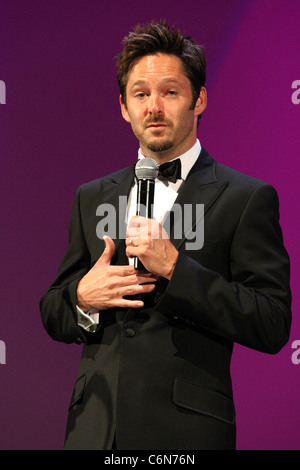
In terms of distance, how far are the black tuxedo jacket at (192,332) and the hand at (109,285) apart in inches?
2.1

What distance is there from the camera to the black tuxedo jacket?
5.68ft

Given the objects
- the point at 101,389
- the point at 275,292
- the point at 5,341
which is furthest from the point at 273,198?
→ the point at 5,341

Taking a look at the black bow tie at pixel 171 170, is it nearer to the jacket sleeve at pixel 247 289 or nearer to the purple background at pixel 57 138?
the jacket sleeve at pixel 247 289

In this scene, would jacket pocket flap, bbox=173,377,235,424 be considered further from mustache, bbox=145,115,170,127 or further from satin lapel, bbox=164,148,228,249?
mustache, bbox=145,115,170,127

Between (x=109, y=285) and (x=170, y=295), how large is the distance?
227 mm

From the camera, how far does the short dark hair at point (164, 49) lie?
2109mm

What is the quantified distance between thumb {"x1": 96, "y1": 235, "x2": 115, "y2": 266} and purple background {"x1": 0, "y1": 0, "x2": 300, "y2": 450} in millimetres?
1251

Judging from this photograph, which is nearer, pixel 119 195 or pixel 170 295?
pixel 170 295

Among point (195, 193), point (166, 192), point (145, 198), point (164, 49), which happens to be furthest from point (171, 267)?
point (164, 49)

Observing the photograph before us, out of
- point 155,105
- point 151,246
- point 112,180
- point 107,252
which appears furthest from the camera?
point 112,180

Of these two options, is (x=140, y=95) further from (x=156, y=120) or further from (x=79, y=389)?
(x=79, y=389)

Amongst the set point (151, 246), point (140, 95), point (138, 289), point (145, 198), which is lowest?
point (138, 289)

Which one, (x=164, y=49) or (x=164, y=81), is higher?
(x=164, y=49)

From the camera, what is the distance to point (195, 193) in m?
1.97
